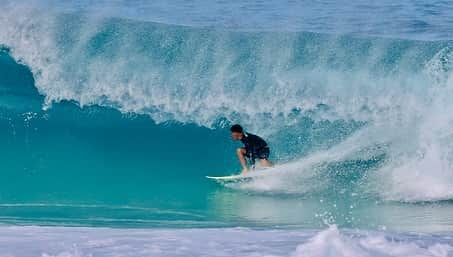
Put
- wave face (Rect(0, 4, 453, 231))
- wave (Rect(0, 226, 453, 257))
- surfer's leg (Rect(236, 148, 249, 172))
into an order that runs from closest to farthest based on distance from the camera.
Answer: wave (Rect(0, 226, 453, 257)) → wave face (Rect(0, 4, 453, 231)) → surfer's leg (Rect(236, 148, 249, 172))

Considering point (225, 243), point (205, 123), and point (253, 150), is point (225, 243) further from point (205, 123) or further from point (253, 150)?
point (205, 123)

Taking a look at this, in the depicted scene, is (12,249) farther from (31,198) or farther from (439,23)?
(439,23)

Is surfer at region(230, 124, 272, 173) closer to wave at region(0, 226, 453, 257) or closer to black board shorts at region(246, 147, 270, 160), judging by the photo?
black board shorts at region(246, 147, 270, 160)

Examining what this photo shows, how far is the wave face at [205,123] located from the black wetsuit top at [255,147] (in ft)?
0.86

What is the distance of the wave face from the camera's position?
864 centimetres

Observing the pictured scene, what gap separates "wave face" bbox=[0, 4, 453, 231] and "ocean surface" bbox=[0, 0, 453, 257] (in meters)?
0.03

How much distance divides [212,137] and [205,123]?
1.97 feet

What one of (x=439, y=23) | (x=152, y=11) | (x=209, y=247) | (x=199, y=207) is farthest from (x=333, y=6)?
(x=209, y=247)

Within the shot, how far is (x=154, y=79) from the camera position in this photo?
44.1ft

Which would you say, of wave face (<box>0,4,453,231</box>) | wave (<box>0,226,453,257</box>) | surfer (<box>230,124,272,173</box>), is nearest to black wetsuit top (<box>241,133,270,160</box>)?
surfer (<box>230,124,272,173</box>)

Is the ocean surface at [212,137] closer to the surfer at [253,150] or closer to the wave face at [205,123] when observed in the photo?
the wave face at [205,123]

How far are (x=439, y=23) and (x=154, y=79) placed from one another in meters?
10.5

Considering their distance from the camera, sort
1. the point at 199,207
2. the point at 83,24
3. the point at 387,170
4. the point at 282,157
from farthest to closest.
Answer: the point at 83,24 → the point at 282,157 → the point at 387,170 → the point at 199,207

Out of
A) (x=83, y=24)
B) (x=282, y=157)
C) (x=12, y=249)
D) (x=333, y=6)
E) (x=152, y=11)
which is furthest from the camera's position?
(x=333, y=6)
